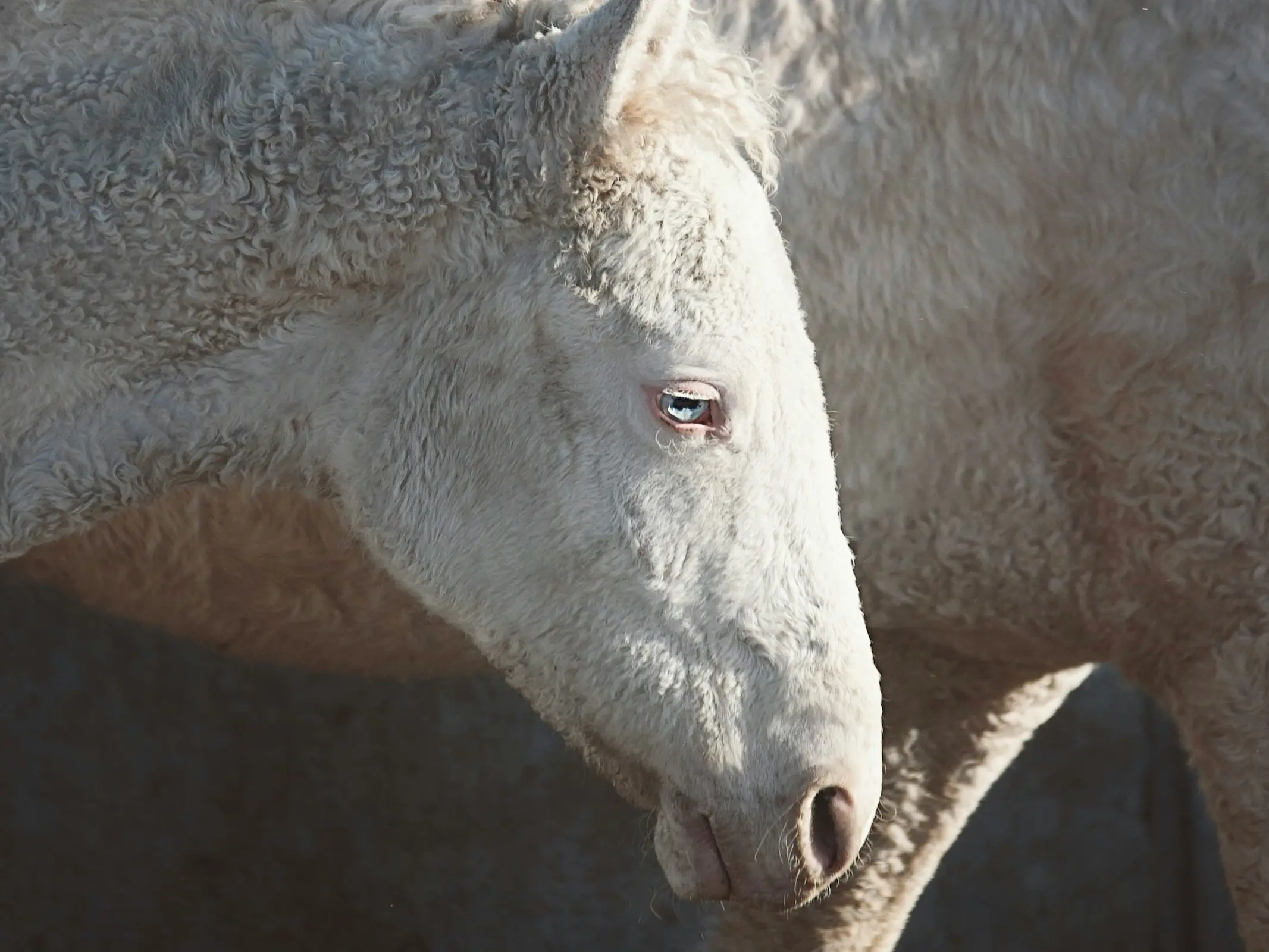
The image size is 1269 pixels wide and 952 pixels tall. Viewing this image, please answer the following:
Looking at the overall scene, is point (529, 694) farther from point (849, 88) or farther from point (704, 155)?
point (849, 88)

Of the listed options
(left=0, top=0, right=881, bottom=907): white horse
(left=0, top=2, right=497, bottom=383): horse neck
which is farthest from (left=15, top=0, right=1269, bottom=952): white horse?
(left=0, top=2, right=497, bottom=383): horse neck

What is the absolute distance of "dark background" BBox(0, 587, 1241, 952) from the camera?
4.00 metres

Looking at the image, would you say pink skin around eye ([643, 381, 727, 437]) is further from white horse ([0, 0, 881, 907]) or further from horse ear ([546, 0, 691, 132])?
horse ear ([546, 0, 691, 132])

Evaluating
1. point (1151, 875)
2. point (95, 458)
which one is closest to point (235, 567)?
point (95, 458)

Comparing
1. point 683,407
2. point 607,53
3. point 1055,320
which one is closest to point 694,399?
point 683,407

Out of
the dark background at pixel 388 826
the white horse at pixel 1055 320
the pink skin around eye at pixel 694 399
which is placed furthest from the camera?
the dark background at pixel 388 826

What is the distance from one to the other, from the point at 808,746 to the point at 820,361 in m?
1.03

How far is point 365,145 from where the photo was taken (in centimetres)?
214

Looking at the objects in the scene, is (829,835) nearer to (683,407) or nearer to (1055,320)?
(683,407)

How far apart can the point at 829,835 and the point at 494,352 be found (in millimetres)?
752

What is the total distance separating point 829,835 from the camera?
2174 millimetres

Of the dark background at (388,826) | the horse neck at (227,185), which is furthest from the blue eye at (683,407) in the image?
the dark background at (388,826)

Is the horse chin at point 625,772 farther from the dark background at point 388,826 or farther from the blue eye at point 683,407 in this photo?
the dark background at point 388,826

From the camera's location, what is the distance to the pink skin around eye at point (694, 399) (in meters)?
2.08
